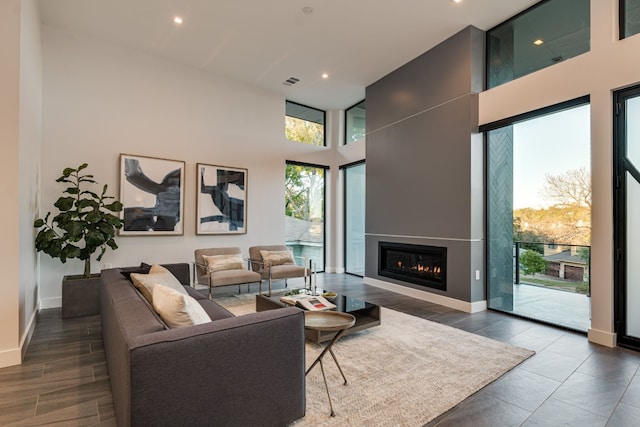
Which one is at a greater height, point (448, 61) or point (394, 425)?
point (448, 61)

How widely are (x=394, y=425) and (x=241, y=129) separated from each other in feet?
18.3

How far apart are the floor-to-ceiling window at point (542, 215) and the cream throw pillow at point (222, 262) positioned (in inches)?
149

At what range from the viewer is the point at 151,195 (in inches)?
209

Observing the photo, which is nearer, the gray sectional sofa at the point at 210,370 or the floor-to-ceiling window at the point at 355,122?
the gray sectional sofa at the point at 210,370

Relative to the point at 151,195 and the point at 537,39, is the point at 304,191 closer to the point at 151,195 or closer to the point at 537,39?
the point at 151,195

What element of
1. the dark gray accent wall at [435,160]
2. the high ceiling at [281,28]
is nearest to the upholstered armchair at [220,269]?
the dark gray accent wall at [435,160]

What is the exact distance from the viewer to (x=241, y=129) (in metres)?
6.36

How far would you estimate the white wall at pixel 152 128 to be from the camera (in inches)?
184

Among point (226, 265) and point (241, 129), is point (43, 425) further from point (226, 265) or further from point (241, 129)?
point (241, 129)

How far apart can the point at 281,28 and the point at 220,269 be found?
3.63 meters

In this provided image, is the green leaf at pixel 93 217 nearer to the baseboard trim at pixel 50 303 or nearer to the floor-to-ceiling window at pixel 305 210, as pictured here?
the baseboard trim at pixel 50 303

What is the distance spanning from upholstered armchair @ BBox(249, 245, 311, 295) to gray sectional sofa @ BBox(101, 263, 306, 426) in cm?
322

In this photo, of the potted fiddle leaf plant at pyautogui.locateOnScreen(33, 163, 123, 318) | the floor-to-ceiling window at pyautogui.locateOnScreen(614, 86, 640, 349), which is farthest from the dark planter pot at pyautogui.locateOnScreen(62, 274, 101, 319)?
the floor-to-ceiling window at pyautogui.locateOnScreen(614, 86, 640, 349)

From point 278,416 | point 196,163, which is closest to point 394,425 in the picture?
point 278,416
